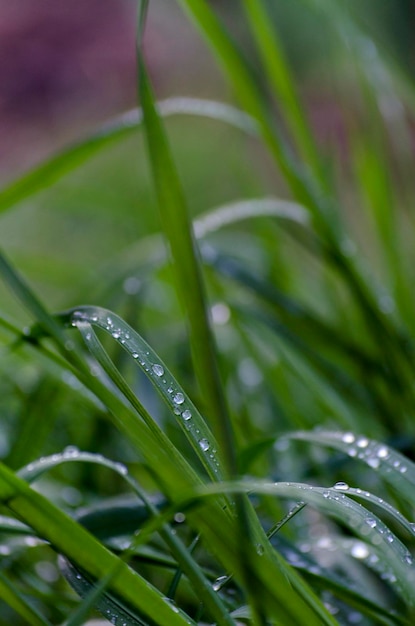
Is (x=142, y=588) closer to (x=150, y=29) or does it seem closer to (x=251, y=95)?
(x=251, y=95)

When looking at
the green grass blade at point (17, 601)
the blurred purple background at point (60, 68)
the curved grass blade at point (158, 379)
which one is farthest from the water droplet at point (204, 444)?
the blurred purple background at point (60, 68)

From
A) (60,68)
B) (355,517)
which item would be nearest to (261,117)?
(355,517)

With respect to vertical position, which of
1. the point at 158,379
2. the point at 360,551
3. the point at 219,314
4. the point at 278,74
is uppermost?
the point at 278,74

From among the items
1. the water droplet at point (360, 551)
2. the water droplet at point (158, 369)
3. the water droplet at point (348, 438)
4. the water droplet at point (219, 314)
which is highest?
the water droplet at point (219, 314)

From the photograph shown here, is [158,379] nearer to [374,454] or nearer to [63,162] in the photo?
[374,454]

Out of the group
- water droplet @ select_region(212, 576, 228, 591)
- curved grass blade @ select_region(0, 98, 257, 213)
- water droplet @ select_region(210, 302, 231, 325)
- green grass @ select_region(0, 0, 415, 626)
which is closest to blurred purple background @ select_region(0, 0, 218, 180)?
green grass @ select_region(0, 0, 415, 626)

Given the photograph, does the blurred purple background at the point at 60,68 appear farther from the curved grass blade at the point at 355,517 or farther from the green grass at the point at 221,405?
the curved grass blade at the point at 355,517
